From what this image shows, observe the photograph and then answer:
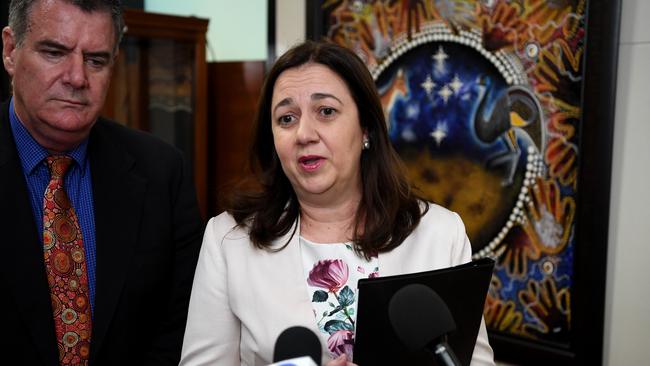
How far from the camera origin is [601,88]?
6.81 ft

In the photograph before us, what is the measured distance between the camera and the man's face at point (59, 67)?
1.53m

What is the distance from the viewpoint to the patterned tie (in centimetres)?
156

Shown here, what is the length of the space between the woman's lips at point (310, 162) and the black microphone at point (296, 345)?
0.64m

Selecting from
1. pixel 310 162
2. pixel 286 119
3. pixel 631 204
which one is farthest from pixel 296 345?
pixel 631 204

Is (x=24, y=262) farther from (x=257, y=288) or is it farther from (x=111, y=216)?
(x=257, y=288)

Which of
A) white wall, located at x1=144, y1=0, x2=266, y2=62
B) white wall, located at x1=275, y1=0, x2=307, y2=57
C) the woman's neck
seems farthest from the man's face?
white wall, located at x1=144, y1=0, x2=266, y2=62

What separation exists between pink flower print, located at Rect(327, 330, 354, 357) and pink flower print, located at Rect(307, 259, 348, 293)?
0.35ft

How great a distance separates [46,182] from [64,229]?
0.13 m

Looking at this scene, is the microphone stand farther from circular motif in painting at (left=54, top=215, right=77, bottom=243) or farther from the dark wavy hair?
circular motif in painting at (left=54, top=215, right=77, bottom=243)

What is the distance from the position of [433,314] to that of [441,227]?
739mm

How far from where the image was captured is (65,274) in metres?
1.59

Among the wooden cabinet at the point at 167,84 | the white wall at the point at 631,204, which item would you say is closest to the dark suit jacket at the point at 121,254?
the white wall at the point at 631,204

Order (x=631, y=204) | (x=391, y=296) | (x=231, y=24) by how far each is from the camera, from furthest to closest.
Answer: (x=231, y=24), (x=631, y=204), (x=391, y=296)

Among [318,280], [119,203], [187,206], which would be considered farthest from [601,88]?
[119,203]
